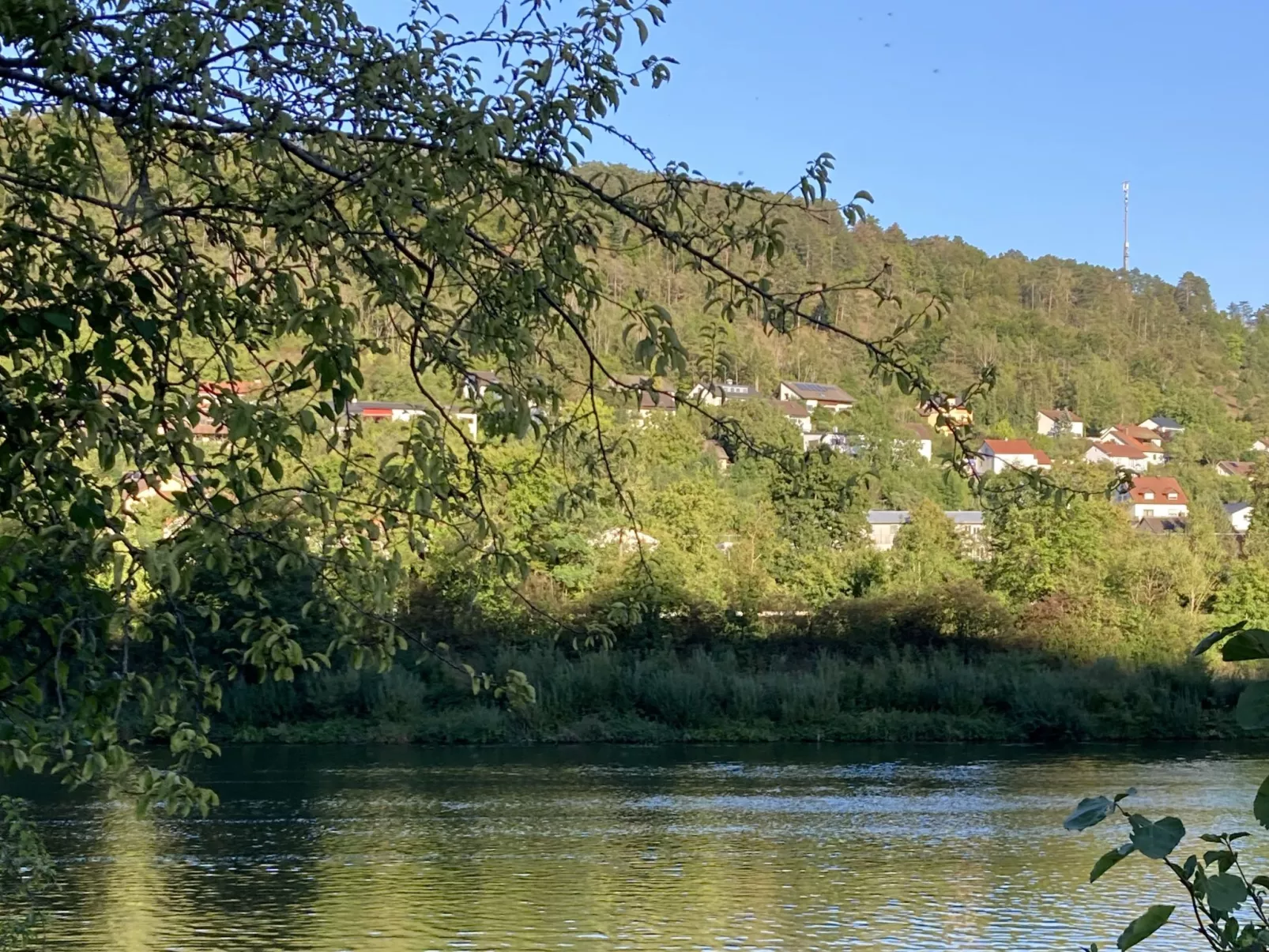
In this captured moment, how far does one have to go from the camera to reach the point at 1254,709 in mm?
1450

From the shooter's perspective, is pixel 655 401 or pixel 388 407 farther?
pixel 388 407

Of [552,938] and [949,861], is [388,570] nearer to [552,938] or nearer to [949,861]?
[552,938]

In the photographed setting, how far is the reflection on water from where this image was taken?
11.4 metres

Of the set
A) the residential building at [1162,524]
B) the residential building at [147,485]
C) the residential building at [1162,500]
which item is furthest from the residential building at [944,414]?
the residential building at [1162,500]

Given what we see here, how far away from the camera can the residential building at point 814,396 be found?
5803 centimetres

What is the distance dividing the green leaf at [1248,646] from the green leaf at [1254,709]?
0.03 m

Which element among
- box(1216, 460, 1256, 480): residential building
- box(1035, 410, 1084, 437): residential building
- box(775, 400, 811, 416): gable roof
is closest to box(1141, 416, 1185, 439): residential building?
box(1035, 410, 1084, 437): residential building

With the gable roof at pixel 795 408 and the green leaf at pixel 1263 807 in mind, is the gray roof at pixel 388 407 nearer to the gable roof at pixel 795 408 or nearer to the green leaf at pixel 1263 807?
the green leaf at pixel 1263 807

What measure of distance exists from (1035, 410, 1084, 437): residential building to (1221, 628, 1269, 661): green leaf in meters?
68.8

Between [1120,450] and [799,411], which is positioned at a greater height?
[799,411]

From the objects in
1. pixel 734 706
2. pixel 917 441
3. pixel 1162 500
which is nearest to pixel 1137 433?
pixel 1162 500

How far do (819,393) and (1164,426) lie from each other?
24.4 meters

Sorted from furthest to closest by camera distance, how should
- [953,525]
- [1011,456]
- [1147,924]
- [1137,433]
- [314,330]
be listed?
1. [1137,433]
2. [1011,456]
3. [953,525]
4. [314,330]
5. [1147,924]

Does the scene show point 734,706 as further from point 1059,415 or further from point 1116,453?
point 1059,415
